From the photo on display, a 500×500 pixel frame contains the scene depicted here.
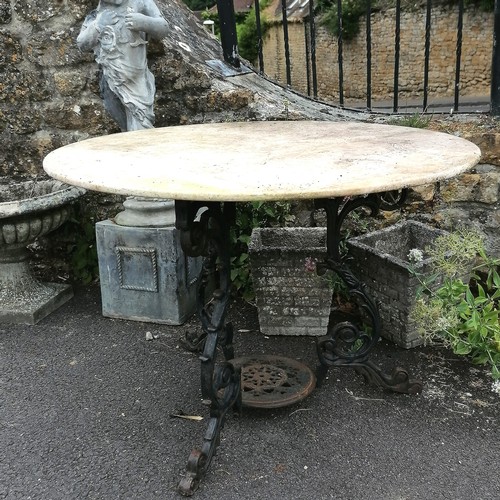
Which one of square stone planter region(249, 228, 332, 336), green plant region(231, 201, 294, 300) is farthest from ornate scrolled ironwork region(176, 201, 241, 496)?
green plant region(231, 201, 294, 300)

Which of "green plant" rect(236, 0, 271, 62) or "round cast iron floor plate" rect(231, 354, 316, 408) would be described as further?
"green plant" rect(236, 0, 271, 62)

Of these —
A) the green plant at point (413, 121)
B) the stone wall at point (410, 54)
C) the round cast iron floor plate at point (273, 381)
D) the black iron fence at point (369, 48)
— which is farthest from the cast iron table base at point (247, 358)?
the stone wall at point (410, 54)

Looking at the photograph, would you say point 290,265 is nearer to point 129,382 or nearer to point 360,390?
point 360,390

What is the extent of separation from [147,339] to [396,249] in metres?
1.43

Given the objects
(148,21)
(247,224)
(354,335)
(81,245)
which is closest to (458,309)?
(354,335)

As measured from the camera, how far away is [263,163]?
1.89 metres

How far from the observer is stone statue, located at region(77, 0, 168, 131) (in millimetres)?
3037

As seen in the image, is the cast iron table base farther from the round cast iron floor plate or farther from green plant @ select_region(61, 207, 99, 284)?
green plant @ select_region(61, 207, 99, 284)

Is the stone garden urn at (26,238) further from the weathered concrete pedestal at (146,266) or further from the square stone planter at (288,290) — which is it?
the square stone planter at (288,290)

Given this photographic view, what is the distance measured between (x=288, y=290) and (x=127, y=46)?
154 centimetres

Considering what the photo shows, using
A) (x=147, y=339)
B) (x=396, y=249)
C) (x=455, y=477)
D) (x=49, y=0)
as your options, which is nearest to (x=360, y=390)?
(x=455, y=477)

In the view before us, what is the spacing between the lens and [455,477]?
208 cm

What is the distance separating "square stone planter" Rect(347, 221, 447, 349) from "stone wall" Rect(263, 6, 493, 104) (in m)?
10.4

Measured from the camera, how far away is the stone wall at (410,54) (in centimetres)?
1390
